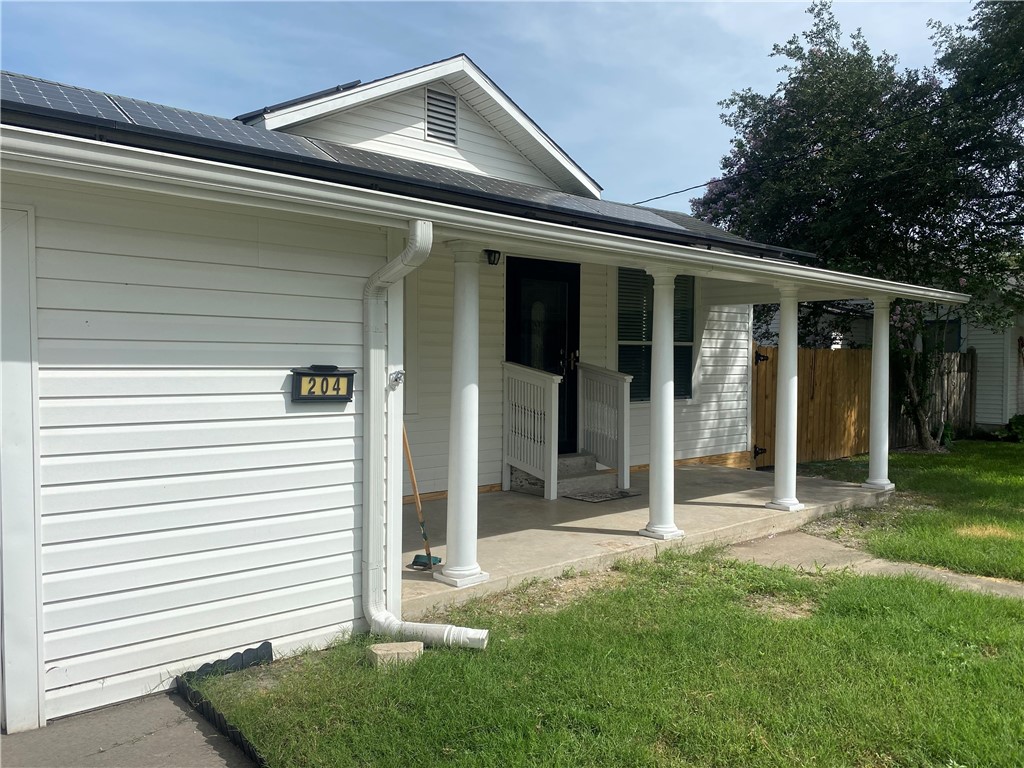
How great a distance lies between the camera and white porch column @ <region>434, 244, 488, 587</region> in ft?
14.8

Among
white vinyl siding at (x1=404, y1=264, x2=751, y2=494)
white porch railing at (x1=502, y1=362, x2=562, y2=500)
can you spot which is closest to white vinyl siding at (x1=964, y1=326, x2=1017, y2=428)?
white vinyl siding at (x1=404, y1=264, x2=751, y2=494)

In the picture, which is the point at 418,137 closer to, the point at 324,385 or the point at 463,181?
the point at 463,181

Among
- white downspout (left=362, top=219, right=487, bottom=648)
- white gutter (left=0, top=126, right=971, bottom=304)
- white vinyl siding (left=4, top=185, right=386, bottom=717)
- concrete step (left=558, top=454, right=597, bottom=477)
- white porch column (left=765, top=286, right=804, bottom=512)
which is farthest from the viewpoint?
concrete step (left=558, top=454, right=597, bottom=477)

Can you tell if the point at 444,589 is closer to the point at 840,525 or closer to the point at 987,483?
the point at 840,525

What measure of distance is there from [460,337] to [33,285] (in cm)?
227

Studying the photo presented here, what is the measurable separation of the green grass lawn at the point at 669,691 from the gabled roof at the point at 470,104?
506 cm

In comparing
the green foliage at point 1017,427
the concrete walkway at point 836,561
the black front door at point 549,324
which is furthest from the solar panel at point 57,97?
the green foliage at point 1017,427

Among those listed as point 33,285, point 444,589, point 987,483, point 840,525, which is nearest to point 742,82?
point 987,483

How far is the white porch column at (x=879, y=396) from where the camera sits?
8172 mm

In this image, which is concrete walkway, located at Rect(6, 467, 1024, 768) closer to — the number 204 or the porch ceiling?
the number 204

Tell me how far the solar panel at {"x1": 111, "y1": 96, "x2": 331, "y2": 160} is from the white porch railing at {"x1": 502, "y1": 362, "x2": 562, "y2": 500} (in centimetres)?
290

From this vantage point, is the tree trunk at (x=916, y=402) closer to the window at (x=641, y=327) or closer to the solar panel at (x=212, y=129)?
the window at (x=641, y=327)

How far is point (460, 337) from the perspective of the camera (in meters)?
4.51

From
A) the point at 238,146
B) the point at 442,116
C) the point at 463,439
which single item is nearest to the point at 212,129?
the point at 238,146
